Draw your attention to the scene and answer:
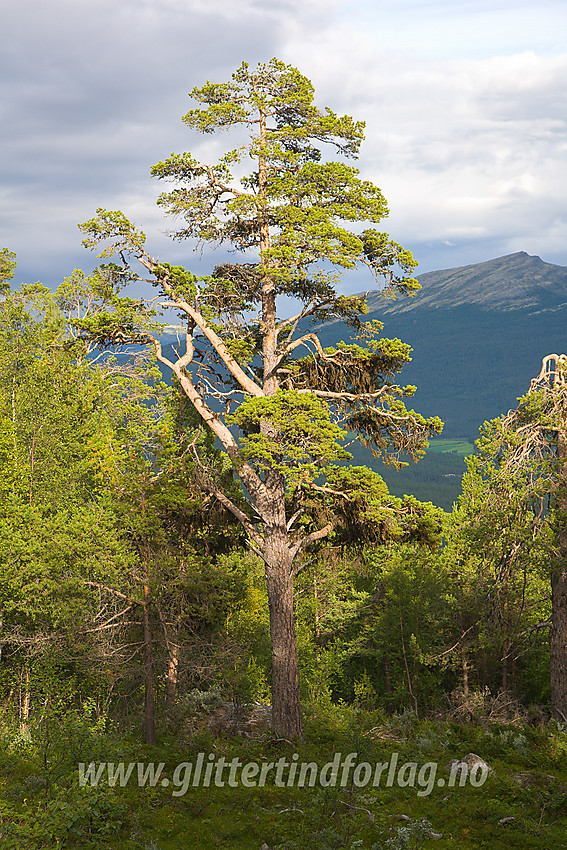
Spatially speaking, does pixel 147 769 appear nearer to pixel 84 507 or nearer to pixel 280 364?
pixel 84 507

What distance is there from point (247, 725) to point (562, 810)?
8.32 m

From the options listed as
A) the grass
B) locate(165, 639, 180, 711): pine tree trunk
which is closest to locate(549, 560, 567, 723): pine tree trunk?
the grass

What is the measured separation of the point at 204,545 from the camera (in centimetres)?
1577

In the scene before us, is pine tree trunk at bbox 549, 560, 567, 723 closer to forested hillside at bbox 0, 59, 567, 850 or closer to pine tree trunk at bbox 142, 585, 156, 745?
forested hillside at bbox 0, 59, 567, 850

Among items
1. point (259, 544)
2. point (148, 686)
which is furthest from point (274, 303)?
point (148, 686)

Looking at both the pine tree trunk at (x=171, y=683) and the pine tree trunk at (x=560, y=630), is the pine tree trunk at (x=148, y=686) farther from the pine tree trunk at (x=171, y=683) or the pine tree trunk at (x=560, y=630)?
the pine tree trunk at (x=560, y=630)

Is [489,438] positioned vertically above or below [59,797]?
above

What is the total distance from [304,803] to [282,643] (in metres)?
3.72

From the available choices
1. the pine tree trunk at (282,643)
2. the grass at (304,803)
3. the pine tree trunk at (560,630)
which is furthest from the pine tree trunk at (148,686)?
the pine tree trunk at (560,630)

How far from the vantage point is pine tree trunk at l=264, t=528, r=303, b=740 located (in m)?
12.9

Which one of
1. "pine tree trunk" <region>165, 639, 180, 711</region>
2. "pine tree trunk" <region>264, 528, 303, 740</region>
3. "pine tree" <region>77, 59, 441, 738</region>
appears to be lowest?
"pine tree trunk" <region>165, 639, 180, 711</region>

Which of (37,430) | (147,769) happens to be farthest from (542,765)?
(37,430)

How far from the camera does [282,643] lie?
13.1 m

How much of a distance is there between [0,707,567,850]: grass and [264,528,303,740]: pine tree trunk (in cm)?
56
